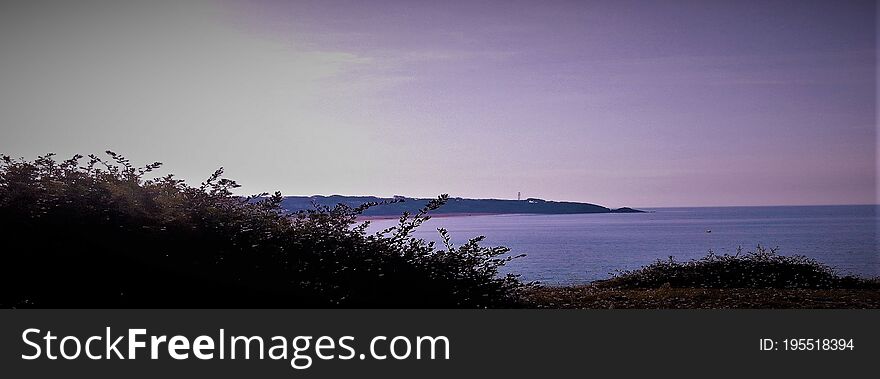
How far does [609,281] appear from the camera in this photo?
31.3 feet

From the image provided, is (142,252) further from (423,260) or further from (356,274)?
(423,260)

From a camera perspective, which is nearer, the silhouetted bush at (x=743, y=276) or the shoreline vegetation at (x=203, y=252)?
the shoreline vegetation at (x=203, y=252)

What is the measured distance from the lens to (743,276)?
9398mm

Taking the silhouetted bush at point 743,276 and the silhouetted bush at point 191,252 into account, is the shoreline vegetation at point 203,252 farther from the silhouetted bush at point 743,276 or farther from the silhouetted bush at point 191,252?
the silhouetted bush at point 743,276

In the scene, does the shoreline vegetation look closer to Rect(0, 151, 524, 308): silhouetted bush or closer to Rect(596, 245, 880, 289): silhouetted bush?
Rect(0, 151, 524, 308): silhouetted bush

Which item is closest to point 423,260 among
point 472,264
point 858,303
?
point 472,264

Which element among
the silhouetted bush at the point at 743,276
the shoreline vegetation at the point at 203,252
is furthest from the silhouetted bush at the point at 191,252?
the silhouetted bush at the point at 743,276

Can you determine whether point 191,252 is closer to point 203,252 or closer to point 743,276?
point 203,252

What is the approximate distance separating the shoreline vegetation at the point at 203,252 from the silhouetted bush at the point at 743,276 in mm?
3812

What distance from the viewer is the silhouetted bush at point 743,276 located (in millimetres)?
9086

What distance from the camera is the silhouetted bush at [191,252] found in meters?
4.79

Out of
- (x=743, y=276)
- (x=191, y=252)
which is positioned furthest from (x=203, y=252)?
(x=743, y=276)

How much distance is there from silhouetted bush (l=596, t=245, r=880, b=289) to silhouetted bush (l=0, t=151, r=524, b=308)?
407cm

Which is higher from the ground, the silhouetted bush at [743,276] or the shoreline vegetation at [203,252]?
the shoreline vegetation at [203,252]
